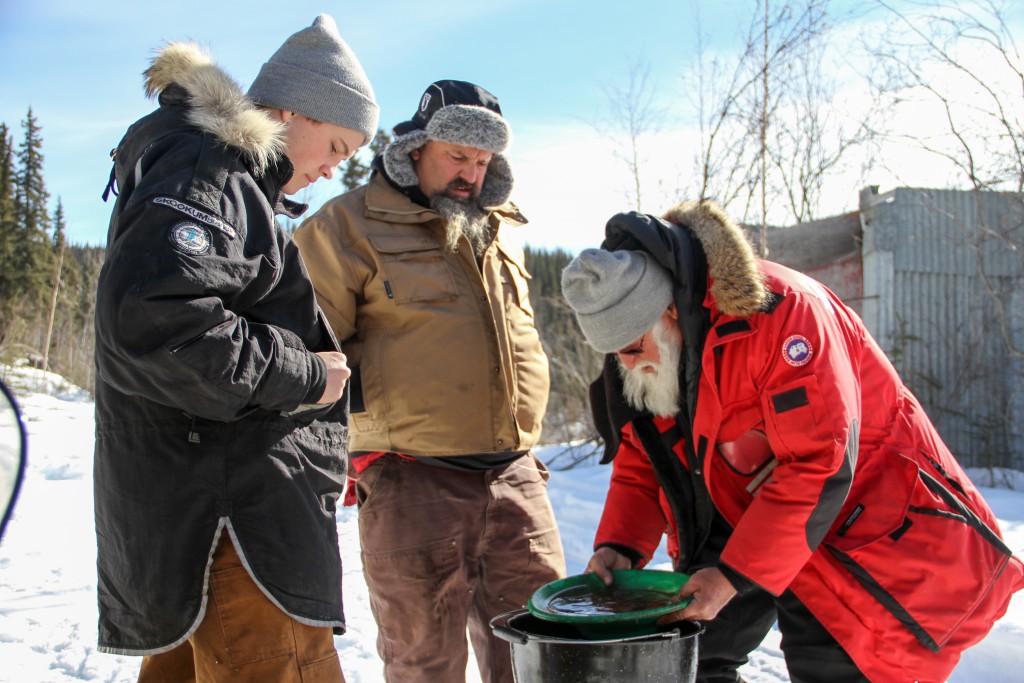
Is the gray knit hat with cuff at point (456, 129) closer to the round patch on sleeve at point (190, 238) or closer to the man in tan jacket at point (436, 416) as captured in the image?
the man in tan jacket at point (436, 416)

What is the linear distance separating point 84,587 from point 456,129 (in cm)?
402

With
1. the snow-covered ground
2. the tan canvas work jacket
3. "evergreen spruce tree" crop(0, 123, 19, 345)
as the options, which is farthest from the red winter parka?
"evergreen spruce tree" crop(0, 123, 19, 345)

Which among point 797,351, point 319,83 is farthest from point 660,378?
point 319,83

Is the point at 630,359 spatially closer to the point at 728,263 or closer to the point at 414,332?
the point at 728,263

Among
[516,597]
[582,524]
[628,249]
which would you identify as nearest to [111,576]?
[516,597]

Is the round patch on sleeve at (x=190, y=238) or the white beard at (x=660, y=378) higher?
the round patch on sleeve at (x=190, y=238)

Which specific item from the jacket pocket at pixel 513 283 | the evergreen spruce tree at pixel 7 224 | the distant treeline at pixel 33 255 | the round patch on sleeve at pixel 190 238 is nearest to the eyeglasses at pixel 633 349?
the jacket pocket at pixel 513 283

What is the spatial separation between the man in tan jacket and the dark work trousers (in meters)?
0.57

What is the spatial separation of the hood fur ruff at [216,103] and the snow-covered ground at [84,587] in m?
2.73

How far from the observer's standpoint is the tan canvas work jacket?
2938 mm

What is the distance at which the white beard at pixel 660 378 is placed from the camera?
2.61 m

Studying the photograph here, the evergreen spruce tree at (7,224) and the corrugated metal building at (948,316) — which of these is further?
the evergreen spruce tree at (7,224)

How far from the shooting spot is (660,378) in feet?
8.81

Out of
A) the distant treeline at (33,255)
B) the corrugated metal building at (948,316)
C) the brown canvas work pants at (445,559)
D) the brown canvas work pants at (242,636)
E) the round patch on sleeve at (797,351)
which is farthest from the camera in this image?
the distant treeline at (33,255)
